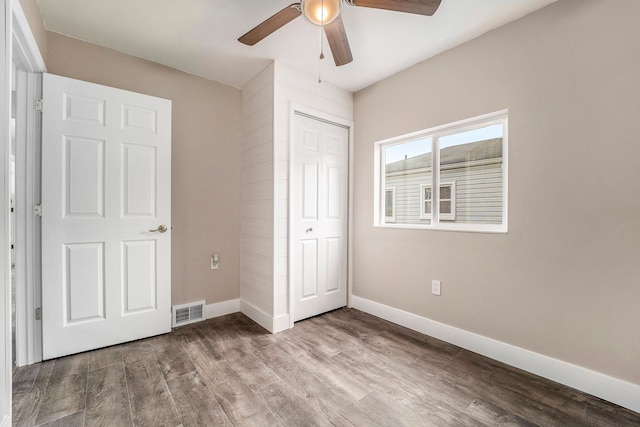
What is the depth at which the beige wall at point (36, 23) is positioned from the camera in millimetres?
1724

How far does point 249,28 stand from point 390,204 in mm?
2109

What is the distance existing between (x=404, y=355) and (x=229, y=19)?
2.92 meters

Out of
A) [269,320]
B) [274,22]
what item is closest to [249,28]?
[274,22]

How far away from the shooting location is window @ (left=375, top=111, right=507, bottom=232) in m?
2.26

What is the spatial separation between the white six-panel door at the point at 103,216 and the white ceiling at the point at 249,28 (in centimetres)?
45

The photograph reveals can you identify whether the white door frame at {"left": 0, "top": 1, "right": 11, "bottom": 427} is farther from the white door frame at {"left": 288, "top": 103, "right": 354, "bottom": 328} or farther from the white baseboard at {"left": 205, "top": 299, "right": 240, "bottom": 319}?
the white door frame at {"left": 288, "top": 103, "right": 354, "bottom": 328}

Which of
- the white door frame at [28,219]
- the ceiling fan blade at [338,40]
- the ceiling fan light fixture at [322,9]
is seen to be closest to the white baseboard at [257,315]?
the white door frame at [28,219]

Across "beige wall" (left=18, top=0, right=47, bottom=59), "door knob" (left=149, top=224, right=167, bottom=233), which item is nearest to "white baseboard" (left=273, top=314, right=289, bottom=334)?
"door knob" (left=149, top=224, right=167, bottom=233)

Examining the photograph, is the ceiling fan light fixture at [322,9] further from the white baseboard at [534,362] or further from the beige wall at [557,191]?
the white baseboard at [534,362]

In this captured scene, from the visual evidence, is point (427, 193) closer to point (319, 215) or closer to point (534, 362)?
point (319, 215)

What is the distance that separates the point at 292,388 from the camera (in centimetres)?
181

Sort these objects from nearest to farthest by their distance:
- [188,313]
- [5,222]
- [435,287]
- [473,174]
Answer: [5,222] < [473,174] < [435,287] < [188,313]

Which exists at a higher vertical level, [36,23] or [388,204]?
[36,23]

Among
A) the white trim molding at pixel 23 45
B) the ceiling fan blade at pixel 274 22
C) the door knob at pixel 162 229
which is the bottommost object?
the door knob at pixel 162 229
